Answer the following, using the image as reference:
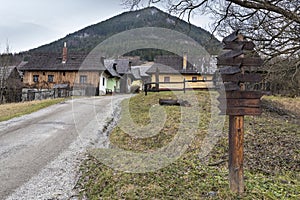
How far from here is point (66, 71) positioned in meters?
39.3

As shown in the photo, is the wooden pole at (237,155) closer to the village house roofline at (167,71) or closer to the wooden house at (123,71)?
the village house roofline at (167,71)

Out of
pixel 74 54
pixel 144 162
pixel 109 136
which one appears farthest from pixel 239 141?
pixel 74 54

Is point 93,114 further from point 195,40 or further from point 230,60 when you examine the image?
point 230,60

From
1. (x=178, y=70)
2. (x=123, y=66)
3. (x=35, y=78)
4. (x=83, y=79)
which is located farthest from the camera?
(x=123, y=66)

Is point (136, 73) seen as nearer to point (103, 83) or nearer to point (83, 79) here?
point (103, 83)

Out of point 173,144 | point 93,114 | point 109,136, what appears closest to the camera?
point 173,144

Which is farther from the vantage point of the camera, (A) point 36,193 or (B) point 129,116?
(B) point 129,116

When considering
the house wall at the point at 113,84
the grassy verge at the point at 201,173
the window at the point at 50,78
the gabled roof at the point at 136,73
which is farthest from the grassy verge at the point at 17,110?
the gabled roof at the point at 136,73

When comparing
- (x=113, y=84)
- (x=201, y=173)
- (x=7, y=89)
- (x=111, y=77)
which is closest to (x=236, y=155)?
(x=201, y=173)

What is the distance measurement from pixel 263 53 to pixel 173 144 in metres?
4.17

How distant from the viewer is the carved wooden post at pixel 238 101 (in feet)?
16.2

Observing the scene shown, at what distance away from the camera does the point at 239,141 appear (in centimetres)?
495

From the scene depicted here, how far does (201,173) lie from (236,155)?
120 cm

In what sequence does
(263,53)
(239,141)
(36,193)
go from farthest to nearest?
(263,53) → (36,193) → (239,141)
